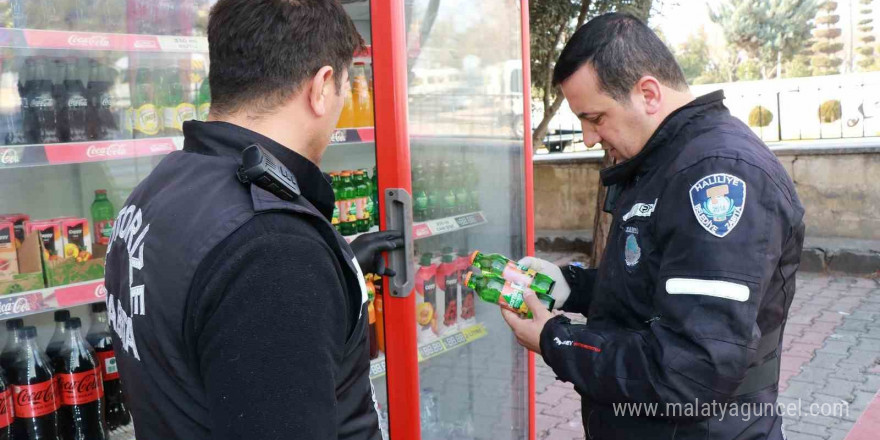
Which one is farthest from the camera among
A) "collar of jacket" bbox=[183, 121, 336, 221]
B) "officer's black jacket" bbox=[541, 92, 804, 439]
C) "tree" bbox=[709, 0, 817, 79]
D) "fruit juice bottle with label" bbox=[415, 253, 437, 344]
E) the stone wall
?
"tree" bbox=[709, 0, 817, 79]

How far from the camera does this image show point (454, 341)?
2.93 meters

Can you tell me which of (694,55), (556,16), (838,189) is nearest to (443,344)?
(556,16)

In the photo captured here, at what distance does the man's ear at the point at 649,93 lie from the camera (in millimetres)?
1915

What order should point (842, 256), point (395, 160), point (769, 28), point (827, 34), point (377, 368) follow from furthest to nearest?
1. point (827, 34)
2. point (769, 28)
3. point (842, 256)
4. point (377, 368)
5. point (395, 160)

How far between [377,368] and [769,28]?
123ft

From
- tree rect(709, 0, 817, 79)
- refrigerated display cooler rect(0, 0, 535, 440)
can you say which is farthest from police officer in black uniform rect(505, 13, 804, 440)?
tree rect(709, 0, 817, 79)

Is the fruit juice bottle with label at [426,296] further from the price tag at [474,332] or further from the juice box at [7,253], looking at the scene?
the juice box at [7,253]

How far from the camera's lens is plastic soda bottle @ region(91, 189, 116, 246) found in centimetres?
257

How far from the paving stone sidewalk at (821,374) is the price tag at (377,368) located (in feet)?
6.82

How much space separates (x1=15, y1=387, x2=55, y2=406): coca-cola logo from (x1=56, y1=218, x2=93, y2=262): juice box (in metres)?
0.44

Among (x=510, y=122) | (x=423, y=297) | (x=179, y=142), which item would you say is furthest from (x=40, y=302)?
(x=510, y=122)

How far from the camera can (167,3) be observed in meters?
2.65

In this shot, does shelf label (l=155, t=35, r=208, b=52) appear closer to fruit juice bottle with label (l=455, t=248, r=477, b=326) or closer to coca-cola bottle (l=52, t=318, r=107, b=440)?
coca-cola bottle (l=52, t=318, r=107, b=440)

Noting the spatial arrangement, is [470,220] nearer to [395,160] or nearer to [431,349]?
[431,349]
